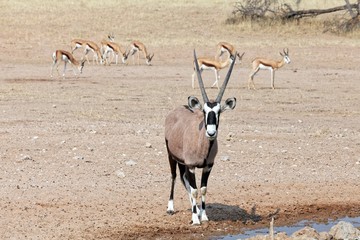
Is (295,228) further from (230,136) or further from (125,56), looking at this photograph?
(125,56)

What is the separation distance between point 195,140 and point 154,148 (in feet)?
13.6

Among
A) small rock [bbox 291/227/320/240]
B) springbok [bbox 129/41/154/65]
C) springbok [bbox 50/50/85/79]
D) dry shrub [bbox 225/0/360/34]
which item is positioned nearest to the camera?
small rock [bbox 291/227/320/240]

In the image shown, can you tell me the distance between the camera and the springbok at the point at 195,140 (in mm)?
8969

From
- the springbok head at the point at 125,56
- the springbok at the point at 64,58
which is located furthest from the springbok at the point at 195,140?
the springbok head at the point at 125,56

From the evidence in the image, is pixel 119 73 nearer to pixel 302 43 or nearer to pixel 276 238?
pixel 302 43

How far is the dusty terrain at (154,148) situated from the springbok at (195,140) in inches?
15.1

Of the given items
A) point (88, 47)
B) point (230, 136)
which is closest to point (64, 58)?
point (88, 47)

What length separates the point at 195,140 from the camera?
9.38 m

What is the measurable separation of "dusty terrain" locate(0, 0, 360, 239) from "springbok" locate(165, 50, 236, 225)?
1.26ft

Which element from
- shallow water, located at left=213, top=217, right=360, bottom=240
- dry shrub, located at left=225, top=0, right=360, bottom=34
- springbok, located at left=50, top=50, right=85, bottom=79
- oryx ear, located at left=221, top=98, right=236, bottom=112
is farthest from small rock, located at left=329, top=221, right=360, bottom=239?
dry shrub, located at left=225, top=0, right=360, bottom=34

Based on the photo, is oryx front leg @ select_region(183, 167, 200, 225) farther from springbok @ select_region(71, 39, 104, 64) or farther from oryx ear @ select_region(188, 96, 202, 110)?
springbok @ select_region(71, 39, 104, 64)

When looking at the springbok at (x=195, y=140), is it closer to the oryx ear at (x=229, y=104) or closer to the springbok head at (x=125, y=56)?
the oryx ear at (x=229, y=104)

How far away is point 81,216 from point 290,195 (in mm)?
2762

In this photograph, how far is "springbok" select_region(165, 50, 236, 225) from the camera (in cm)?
897
